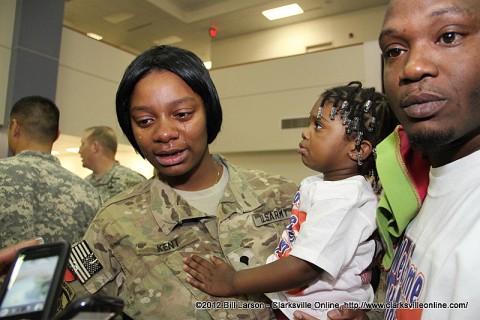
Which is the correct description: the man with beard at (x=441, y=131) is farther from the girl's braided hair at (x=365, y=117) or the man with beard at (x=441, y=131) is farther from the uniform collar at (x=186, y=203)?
the uniform collar at (x=186, y=203)

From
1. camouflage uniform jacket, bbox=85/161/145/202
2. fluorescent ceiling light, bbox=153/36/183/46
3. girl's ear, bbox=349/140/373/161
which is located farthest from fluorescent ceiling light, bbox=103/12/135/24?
girl's ear, bbox=349/140/373/161

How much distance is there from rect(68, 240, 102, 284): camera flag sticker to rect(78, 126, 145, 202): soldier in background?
3.15 m

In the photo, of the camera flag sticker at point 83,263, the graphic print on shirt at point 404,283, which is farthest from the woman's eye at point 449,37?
the camera flag sticker at point 83,263

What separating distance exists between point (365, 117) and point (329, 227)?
1.35 feet

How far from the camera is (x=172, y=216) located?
129 centimetres

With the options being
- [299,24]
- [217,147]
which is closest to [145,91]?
[217,147]

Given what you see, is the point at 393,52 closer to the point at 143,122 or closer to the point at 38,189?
the point at 143,122

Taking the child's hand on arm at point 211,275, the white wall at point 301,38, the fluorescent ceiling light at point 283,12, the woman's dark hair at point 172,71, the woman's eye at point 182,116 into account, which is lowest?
the child's hand on arm at point 211,275

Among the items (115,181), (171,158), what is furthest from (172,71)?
(115,181)

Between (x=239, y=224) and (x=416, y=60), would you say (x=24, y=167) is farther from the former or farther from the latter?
(x=416, y=60)

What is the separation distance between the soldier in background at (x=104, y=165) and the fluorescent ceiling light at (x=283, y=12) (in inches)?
212

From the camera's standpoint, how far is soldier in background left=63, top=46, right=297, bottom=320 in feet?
3.91

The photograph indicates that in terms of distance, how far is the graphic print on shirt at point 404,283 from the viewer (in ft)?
2.52

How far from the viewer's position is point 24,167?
8.06 ft
